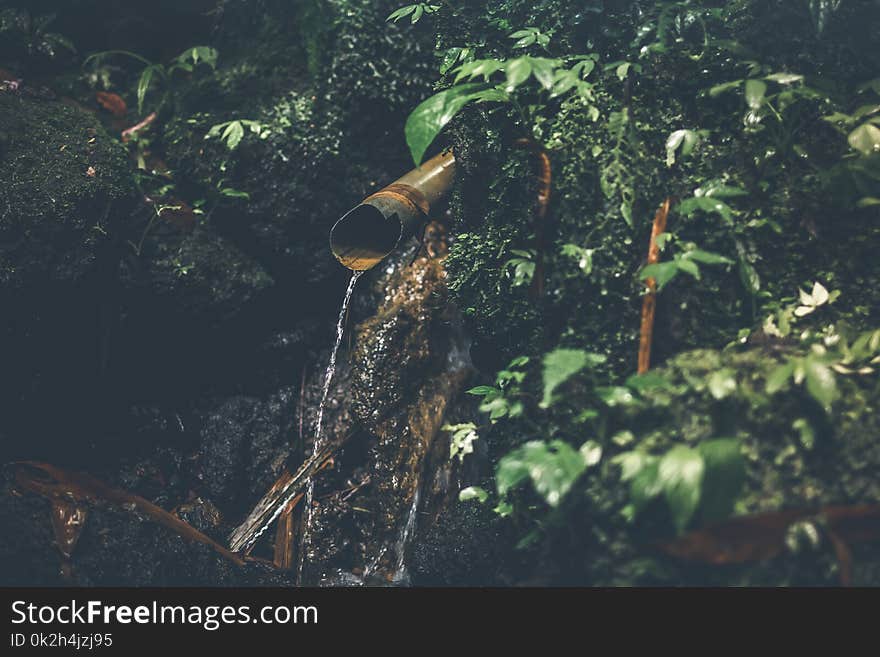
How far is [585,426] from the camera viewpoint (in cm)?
282

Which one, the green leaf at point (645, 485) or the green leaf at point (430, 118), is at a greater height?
the green leaf at point (430, 118)

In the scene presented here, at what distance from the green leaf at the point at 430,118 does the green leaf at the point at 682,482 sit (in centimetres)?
157

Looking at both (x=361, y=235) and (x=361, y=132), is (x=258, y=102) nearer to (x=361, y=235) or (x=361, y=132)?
(x=361, y=132)

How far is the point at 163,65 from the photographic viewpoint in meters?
4.35

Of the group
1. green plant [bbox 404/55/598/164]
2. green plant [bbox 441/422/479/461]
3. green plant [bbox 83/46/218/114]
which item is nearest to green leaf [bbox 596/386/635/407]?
green plant [bbox 441/422/479/461]

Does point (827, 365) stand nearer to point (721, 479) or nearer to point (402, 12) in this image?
point (721, 479)

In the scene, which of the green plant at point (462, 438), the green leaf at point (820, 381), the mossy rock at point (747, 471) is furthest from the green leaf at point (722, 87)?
the green plant at point (462, 438)

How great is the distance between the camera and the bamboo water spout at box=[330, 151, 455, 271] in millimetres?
3850

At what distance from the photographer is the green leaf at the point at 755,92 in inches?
111

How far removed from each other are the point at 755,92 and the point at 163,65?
141 inches

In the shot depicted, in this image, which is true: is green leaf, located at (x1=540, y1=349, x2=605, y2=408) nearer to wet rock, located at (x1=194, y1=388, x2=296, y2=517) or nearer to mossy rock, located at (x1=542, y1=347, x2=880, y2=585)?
mossy rock, located at (x1=542, y1=347, x2=880, y2=585)

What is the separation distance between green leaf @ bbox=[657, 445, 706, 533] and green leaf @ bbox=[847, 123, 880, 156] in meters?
1.69

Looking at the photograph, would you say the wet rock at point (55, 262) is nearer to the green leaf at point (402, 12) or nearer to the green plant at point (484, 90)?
the green leaf at point (402, 12)

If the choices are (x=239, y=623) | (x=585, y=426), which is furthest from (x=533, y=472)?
(x=239, y=623)
